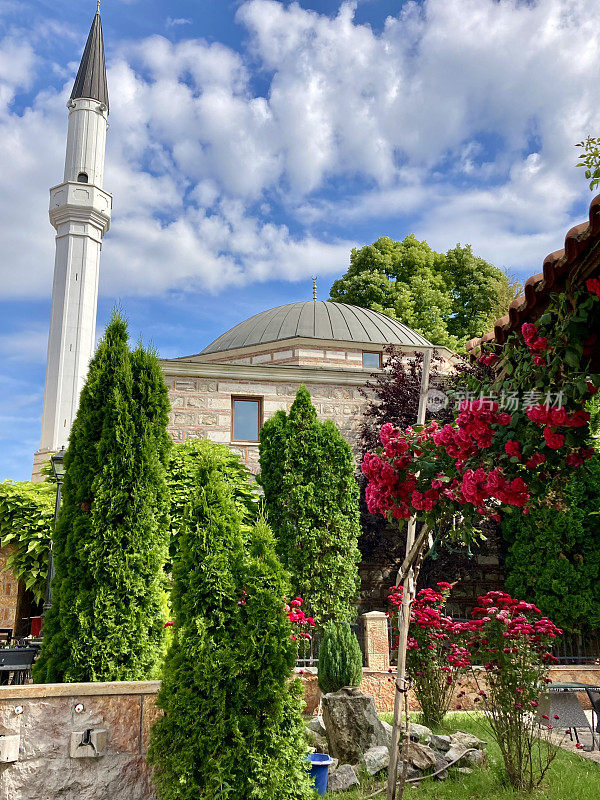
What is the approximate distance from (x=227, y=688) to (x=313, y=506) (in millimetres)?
7093

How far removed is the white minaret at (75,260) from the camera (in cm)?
1948

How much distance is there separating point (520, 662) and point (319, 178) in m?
11.9

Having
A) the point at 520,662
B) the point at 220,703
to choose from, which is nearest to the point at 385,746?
the point at 520,662

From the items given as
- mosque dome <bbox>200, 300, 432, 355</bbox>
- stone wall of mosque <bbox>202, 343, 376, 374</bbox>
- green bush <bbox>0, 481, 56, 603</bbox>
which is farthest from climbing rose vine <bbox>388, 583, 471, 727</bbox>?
mosque dome <bbox>200, 300, 432, 355</bbox>

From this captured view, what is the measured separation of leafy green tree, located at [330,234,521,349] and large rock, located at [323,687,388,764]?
64.9 ft

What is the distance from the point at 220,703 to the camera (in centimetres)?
399

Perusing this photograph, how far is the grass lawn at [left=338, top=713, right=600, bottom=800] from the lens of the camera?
5.02 metres

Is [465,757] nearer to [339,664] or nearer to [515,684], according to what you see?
[515,684]

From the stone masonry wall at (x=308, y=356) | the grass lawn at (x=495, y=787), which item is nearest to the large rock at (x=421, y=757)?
the grass lawn at (x=495, y=787)

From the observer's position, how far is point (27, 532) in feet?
36.9

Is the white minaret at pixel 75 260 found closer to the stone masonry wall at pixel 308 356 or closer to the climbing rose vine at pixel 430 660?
the stone masonry wall at pixel 308 356

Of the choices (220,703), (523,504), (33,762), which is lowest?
(33,762)

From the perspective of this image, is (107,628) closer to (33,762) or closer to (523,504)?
(33,762)

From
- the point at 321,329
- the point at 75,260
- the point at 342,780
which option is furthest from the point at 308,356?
the point at 342,780
